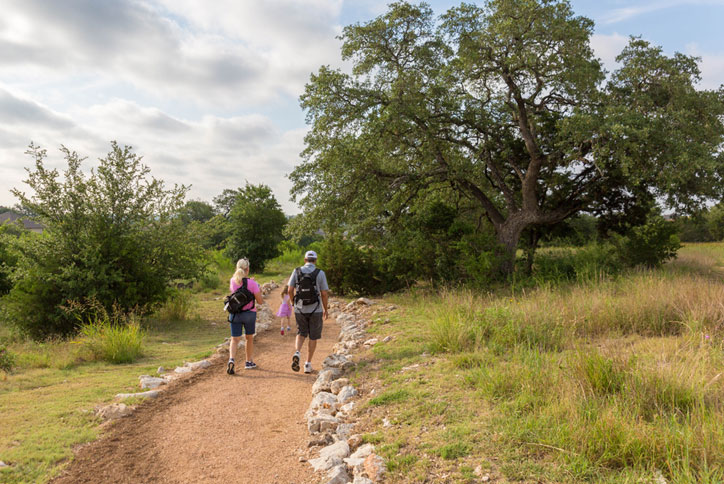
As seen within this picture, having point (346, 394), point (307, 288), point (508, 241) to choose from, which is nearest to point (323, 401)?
point (346, 394)

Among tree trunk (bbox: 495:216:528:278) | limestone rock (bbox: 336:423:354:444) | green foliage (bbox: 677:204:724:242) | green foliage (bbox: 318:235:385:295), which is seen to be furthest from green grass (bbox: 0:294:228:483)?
green foliage (bbox: 677:204:724:242)

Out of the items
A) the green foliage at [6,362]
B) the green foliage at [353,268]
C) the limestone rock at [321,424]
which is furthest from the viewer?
the green foliage at [353,268]

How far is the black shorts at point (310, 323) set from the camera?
704cm

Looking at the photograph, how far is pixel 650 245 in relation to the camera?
1648 cm

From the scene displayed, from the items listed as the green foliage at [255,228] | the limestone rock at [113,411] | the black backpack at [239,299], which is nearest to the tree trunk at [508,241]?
the black backpack at [239,299]

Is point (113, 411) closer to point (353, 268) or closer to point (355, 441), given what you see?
point (355, 441)

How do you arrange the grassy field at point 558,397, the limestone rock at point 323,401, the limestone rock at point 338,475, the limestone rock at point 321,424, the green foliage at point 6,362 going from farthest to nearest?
the green foliage at point 6,362 → the limestone rock at point 323,401 → the limestone rock at point 321,424 → the limestone rock at point 338,475 → the grassy field at point 558,397

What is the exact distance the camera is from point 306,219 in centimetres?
1447

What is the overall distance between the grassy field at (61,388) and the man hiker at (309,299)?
2.58m

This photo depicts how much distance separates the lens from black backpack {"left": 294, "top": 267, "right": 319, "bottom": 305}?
273 inches

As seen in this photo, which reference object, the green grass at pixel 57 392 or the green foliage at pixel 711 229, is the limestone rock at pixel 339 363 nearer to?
the green grass at pixel 57 392

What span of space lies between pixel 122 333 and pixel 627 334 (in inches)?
364

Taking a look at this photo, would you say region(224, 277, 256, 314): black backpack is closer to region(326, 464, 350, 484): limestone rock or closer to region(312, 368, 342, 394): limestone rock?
region(312, 368, 342, 394): limestone rock

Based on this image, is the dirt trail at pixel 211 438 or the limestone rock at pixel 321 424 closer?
the dirt trail at pixel 211 438
